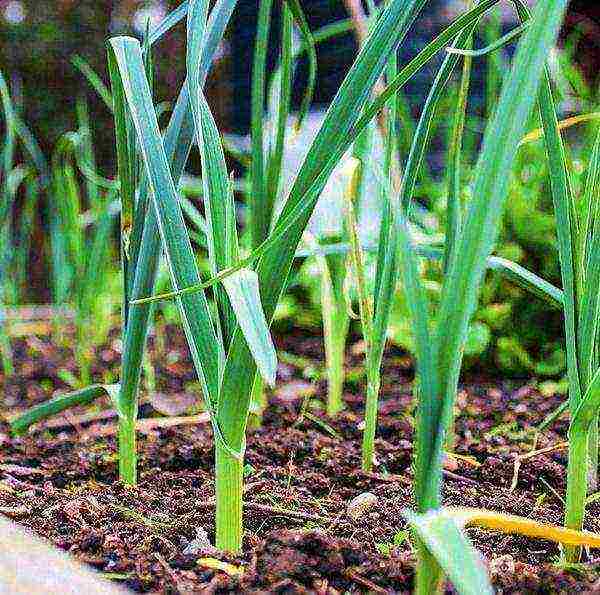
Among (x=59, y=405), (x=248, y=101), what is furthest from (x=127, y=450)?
(x=248, y=101)

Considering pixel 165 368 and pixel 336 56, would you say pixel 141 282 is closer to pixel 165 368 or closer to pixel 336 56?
pixel 165 368

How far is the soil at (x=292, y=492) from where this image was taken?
65 cm

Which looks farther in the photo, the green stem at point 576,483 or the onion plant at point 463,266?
the green stem at point 576,483

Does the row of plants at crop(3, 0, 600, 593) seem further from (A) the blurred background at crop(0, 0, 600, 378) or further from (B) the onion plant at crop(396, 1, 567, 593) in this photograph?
(A) the blurred background at crop(0, 0, 600, 378)

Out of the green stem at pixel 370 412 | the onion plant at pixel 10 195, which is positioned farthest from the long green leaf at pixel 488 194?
the onion plant at pixel 10 195

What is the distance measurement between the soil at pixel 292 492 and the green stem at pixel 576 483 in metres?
0.02

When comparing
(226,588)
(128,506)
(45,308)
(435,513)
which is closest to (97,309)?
(45,308)

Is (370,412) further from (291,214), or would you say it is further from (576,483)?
(291,214)

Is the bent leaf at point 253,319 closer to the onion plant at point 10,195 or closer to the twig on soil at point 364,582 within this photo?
the twig on soil at point 364,582

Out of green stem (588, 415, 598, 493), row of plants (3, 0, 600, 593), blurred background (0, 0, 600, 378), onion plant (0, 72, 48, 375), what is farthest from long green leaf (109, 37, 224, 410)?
blurred background (0, 0, 600, 378)

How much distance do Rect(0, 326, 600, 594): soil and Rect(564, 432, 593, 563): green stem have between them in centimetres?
2

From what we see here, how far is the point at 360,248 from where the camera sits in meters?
1.01

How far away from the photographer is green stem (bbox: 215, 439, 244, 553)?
71 cm

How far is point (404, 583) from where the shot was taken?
64 cm
